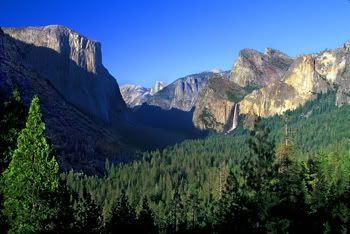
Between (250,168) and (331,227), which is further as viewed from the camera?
(331,227)

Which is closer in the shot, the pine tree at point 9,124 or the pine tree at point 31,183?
the pine tree at point 31,183

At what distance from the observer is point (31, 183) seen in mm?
30750

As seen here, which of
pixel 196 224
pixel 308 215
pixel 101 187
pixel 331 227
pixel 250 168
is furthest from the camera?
pixel 101 187

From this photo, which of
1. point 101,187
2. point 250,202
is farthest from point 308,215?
point 101,187

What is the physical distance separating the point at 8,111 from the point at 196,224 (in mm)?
82800

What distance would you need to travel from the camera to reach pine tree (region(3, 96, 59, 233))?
100ft

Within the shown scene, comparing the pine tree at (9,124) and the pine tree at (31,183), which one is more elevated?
the pine tree at (9,124)

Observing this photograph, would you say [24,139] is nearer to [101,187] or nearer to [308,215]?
[308,215]

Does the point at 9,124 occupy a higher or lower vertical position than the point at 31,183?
higher

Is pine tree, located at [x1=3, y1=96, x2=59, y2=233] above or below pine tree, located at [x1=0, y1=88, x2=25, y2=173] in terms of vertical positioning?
below

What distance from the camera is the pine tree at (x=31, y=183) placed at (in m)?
30.6

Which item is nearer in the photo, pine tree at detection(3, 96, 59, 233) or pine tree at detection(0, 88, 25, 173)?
pine tree at detection(3, 96, 59, 233)

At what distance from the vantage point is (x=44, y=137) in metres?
31.8

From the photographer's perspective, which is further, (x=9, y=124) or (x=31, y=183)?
(x=9, y=124)
